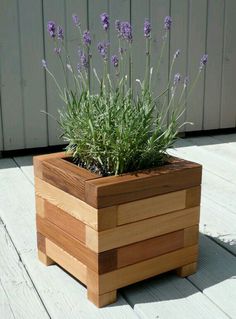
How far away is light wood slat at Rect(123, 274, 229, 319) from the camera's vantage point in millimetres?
1604

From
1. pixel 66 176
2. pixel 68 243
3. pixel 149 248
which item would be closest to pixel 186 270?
pixel 149 248

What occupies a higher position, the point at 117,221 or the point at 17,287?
the point at 117,221

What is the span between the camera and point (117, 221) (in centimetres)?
159

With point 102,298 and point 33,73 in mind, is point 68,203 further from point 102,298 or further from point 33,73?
point 33,73

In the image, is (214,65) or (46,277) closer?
(46,277)

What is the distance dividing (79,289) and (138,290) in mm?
195

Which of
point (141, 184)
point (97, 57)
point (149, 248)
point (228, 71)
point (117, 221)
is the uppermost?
point (97, 57)

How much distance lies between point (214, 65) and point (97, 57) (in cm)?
96

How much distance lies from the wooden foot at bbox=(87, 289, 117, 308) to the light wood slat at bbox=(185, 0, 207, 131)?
2.50m

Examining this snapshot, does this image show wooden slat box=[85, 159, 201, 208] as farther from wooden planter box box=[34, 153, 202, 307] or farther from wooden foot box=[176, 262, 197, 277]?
wooden foot box=[176, 262, 197, 277]

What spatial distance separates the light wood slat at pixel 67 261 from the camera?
66.3 inches

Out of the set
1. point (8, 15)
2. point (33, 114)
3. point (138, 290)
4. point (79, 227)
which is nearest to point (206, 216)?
point (138, 290)

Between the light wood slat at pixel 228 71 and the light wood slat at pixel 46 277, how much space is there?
6.53 feet

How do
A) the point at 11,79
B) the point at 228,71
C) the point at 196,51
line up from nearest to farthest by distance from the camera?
the point at 11,79, the point at 196,51, the point at 228,71
